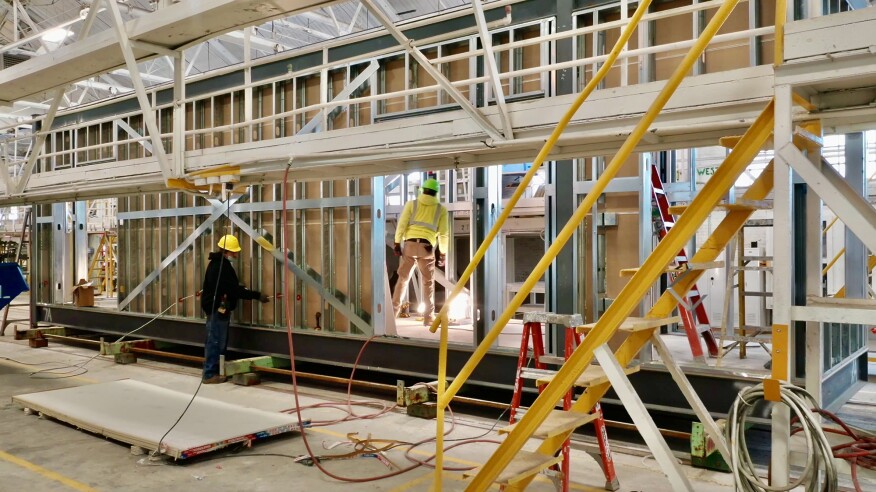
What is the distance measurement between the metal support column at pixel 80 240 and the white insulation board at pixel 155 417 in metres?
7.52

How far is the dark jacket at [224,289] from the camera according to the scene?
9.80 metres

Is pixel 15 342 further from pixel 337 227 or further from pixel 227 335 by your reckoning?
pixel 337 227

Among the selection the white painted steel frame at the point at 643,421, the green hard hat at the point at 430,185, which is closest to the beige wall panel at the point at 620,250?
the green hard hat at the point at 430,185

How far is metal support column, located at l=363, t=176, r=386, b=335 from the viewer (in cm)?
893

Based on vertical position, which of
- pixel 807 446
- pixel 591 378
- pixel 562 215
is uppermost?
pixel 562 215

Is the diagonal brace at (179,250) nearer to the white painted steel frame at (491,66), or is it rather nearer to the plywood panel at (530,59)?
the plywood panel at (530,59)

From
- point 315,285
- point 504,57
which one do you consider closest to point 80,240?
point 315,285

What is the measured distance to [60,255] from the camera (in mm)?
14242

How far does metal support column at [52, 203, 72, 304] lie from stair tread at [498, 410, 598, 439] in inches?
529

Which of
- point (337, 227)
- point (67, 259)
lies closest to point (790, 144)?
point (337, 227)

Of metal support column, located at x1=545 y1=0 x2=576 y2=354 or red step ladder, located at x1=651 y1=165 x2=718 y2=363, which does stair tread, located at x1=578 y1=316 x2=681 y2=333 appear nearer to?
red step ladder, located at x1=651 y1=165 x2=718 y2=363

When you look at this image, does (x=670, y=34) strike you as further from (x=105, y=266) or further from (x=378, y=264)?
(x=105, y=266)

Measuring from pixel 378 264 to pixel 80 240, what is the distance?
30.4ft

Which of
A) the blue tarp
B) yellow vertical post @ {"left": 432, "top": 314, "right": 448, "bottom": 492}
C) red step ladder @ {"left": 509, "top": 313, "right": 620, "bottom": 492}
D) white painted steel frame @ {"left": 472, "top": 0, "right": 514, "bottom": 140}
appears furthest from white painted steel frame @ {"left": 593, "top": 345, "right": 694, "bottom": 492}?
the blue tarp
